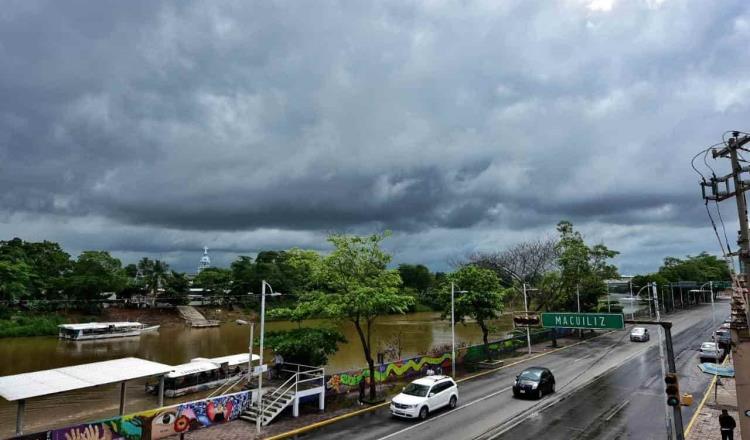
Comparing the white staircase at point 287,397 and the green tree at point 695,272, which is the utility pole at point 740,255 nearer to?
the white staircase at point 287,397

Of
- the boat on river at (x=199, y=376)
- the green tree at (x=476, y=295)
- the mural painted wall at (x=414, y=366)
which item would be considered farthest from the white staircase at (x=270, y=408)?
the green tree at (x=476, y=295)

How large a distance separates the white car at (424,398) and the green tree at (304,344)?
18.8 feet

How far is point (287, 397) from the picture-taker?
22.0 meters

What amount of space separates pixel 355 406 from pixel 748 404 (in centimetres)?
1634

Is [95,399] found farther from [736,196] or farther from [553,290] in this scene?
[553,290]

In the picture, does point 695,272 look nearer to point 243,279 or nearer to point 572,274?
point 572,274

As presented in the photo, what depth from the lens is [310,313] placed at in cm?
Result: 2467

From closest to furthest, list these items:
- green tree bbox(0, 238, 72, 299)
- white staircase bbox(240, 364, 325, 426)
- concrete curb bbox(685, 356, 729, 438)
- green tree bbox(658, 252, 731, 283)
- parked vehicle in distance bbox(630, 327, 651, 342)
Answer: concrete curb bbox(685, 356, 729, 438) → white staircase bbox(240, 364, 325, 426) → parked vehicle in distance bbox(630, 327, 651, 342) → green tree bbox(0, 238, 72, 299) → green tree bbox(658, 252, 731, 283)

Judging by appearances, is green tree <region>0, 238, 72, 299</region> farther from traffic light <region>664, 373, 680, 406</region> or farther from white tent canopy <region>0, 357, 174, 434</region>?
traffic light <region>664, 373, 680, 406</region>

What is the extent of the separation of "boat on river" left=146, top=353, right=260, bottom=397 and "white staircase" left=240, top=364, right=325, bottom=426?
30.1 feet

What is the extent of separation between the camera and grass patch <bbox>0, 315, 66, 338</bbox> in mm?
60275

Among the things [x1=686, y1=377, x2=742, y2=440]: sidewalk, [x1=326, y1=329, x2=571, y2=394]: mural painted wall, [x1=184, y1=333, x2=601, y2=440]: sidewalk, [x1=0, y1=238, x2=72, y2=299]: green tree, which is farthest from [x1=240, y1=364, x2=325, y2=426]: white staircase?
[x1=0, y1=238, x2=72, y2=299]: green tree

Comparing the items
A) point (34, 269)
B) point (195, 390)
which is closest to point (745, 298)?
point (195, 390)

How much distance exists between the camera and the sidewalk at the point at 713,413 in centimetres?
1917
